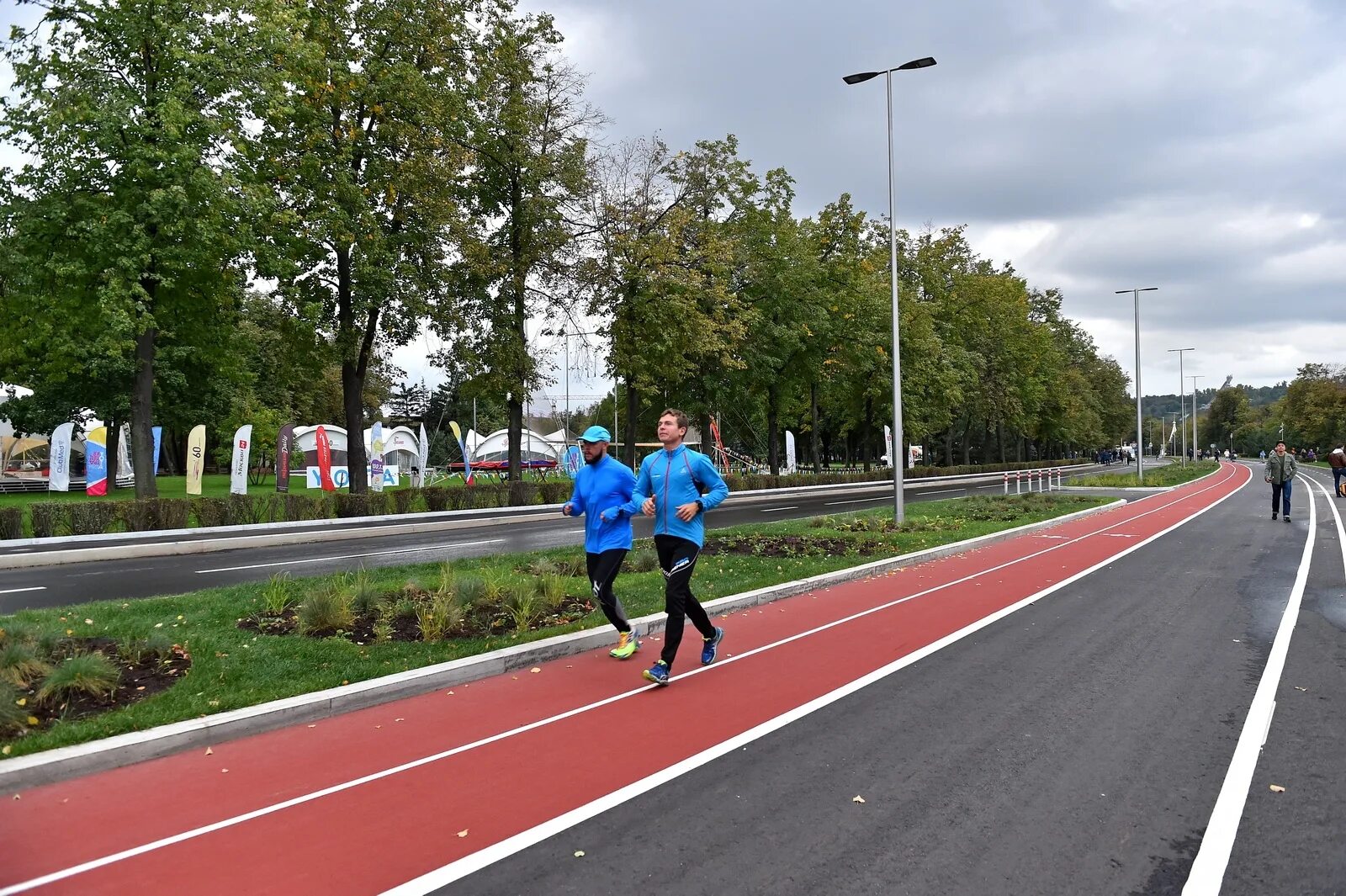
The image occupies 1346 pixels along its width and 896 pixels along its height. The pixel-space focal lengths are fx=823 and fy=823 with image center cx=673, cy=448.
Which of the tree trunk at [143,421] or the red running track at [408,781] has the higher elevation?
the tree trunk at [143,421]

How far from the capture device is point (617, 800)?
4.26 metres

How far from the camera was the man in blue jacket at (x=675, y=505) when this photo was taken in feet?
21.1

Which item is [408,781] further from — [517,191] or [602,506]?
[517,191]

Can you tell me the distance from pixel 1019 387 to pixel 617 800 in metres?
59.0

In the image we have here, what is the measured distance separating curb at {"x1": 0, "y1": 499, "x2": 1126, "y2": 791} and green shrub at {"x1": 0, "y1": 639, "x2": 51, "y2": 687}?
1357mm

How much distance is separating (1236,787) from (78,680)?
23.6ft

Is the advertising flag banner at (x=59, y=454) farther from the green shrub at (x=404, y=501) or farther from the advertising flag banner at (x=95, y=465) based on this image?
the green shrub at (x=404, y=501)

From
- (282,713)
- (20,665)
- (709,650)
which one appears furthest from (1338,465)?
(20,665)

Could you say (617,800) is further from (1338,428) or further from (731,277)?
(1338,428)

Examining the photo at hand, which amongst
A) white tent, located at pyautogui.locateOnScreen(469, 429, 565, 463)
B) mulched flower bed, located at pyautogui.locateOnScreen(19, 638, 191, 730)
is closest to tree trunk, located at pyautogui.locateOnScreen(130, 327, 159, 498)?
mulched flower bed, located at pyautogui.locateOnScreen(19, 638, 191, 730)

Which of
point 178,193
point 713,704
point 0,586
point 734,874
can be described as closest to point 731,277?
point 178,193

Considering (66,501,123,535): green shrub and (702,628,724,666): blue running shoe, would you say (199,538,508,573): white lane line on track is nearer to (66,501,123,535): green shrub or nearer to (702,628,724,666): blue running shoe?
(66,501,123,535): green shrub

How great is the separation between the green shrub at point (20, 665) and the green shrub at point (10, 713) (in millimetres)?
425

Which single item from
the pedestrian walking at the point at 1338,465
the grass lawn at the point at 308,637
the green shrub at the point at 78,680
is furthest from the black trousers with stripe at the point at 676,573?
the pedestrian walking at the point at 1338,465
